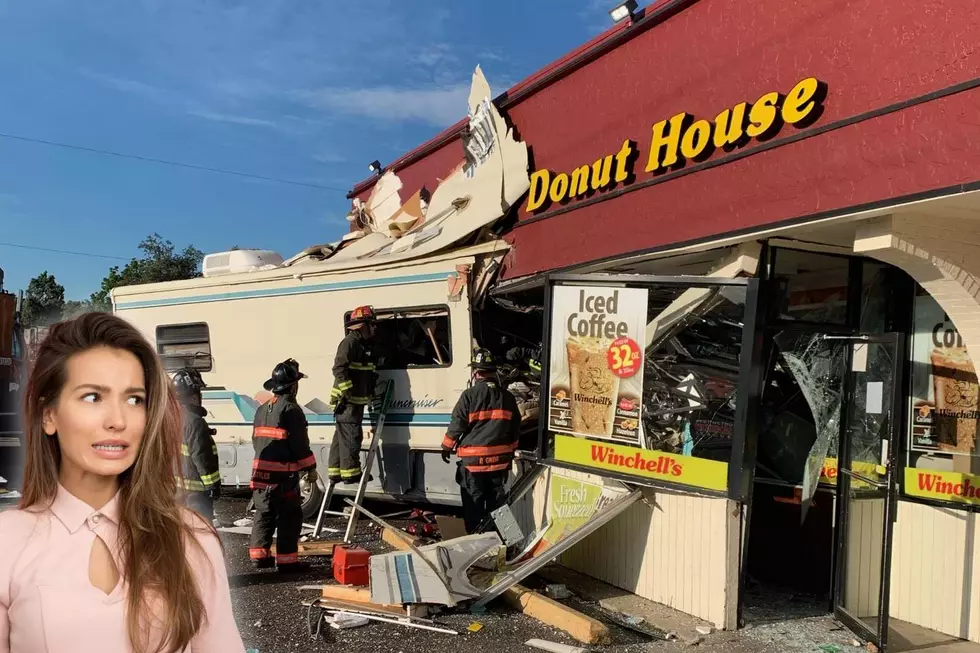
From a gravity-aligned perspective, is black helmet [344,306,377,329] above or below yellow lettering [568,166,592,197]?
below

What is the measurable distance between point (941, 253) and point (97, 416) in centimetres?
464

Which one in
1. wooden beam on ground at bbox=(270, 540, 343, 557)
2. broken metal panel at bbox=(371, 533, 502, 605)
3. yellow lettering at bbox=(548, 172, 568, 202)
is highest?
yellow lettering at bbox=(548, 172, 568, 202)

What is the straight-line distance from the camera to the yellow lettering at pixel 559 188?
709 centimetres

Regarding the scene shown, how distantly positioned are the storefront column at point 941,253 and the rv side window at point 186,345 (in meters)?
7.75

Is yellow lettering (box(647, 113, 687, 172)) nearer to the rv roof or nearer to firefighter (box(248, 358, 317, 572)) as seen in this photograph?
the rv roof

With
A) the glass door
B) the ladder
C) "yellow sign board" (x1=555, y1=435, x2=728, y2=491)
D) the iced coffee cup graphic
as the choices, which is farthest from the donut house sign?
the ladder

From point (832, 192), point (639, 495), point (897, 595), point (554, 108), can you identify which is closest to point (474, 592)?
point (639, 495)

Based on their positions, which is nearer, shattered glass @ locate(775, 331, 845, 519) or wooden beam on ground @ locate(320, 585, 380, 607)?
wooden beam on ground @ locate(320, 585, 380, 607)

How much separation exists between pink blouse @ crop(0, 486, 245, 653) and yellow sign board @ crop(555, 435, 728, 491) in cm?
445

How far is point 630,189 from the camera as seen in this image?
6227 millimetres

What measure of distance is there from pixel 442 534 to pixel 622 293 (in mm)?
3227

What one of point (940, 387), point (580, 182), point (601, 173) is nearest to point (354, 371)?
point (580, 182)

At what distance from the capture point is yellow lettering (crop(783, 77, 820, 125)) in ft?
15.5

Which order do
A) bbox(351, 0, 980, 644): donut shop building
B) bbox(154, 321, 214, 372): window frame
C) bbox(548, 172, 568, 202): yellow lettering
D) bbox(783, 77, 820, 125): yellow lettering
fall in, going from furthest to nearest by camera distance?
bbox(154, 321, 214, 372): window frame → bbox(548, 172, 568, 202): yellow lettering → bbox(783, 77, 820, 125): yellow lettering → bbox(351, 0, 980, 644): donut shop building
